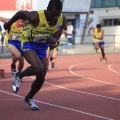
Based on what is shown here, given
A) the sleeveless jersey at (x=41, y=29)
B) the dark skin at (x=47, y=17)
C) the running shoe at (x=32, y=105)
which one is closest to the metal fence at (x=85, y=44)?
the running shoe at (x=32, y=105)

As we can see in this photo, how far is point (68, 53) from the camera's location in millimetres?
34000

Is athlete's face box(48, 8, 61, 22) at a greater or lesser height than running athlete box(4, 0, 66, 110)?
greater

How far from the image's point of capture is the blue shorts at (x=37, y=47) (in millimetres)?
8830

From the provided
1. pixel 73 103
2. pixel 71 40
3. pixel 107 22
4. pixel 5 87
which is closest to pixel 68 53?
pixel 71 40

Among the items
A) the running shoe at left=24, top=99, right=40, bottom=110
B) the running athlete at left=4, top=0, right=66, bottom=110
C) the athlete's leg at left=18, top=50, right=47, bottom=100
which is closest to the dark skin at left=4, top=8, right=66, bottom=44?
the running athlete at left=4, top=0, right=66, bottom=110

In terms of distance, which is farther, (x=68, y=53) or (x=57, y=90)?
(x=68, y=53)

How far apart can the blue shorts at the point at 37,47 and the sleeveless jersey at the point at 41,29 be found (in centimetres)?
10

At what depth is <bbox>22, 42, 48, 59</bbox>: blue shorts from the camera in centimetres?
883

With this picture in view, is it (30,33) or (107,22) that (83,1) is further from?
(30,33)

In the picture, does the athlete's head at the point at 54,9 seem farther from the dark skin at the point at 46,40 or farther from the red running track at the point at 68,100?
the red running track at the point at 68,100

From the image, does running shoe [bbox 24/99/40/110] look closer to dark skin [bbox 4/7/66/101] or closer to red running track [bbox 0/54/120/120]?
red running track [bbox 0/54/120/120]

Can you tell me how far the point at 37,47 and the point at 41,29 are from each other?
0.40m

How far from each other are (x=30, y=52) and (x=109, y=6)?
125 ft

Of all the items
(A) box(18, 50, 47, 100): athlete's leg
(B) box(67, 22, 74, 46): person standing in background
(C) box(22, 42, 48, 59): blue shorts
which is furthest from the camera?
(B) box(67, 22, 74, 46): person standing in background
